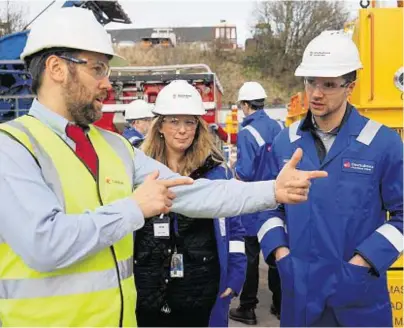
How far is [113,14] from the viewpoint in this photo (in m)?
12.1

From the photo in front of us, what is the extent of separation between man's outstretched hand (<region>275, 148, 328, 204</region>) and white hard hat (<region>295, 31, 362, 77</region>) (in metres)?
0.77

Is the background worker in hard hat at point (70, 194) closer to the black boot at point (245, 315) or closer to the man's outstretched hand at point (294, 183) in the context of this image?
the man's outstretched hand at point (294, 183)

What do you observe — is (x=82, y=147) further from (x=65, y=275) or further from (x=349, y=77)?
(x=349, y=77)

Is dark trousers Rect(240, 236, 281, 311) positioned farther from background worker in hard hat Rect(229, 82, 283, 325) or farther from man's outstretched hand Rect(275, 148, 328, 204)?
man's outstretched hand Rect(275, 148, 328, 204)

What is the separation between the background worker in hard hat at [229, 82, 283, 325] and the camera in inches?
219

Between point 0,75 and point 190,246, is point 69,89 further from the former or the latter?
point 0,75

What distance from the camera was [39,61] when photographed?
7.20 ft

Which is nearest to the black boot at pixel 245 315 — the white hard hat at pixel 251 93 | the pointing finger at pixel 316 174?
the white hard hat at pixel 251 93

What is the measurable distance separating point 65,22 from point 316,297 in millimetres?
1729

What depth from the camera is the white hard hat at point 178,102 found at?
3.54 metres

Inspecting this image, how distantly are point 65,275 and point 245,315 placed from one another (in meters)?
3.81

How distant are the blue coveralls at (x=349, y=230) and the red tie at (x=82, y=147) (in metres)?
1.15

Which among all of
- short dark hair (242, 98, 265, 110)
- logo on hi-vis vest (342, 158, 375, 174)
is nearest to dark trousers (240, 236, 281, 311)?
short dark hair (242, 98, 265, 110)

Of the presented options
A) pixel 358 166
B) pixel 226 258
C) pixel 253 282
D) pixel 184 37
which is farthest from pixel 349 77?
pixel 184 37
